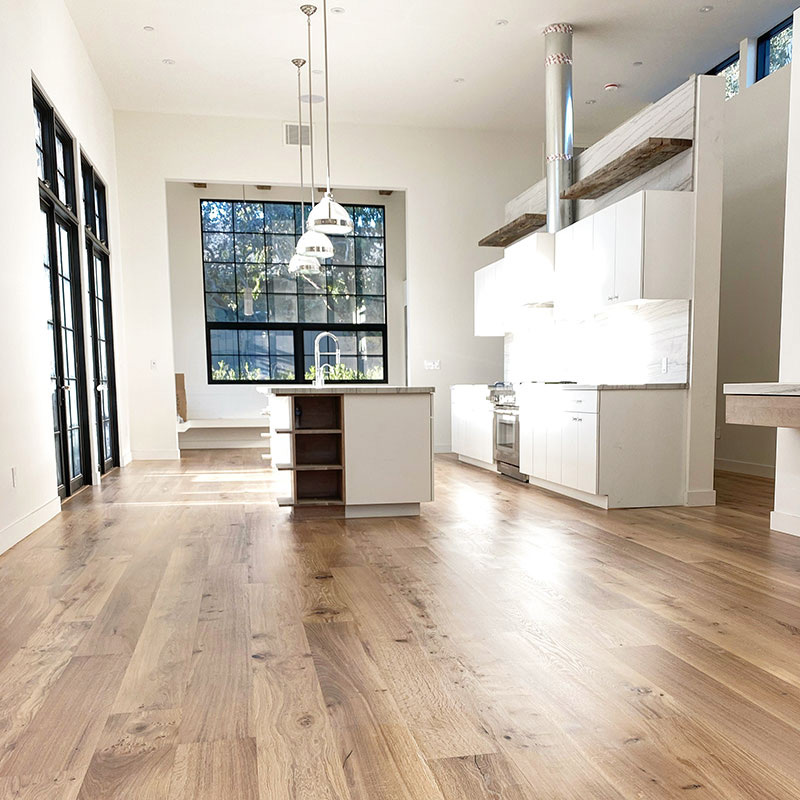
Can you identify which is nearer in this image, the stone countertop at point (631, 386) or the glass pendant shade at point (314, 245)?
the stone countertop at point (631, 386)

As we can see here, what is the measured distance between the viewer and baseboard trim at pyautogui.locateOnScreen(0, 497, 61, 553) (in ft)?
10.7

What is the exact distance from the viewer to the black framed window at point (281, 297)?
914 centimetres

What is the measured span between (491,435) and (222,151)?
4.24 meters

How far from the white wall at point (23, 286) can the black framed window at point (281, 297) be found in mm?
4420

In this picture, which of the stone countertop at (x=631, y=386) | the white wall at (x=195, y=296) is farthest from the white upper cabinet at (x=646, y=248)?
the white wall at (x=195, y=296)

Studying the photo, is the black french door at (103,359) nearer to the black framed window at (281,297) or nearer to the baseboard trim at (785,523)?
the black framed window at (281,297)

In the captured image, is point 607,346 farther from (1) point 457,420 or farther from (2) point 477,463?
(1) point 457,420

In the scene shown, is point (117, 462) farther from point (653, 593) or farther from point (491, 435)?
point (653, 593)

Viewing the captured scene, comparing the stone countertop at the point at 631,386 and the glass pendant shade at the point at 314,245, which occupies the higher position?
the glass pendant shade at the point at 314,245

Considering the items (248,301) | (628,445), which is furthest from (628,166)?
(248,301)

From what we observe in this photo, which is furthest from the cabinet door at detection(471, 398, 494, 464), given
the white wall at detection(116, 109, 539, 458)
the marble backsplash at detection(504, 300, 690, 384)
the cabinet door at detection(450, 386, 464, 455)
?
the white wall at detection(116, 109, 539, 458)

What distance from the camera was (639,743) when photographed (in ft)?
4.83

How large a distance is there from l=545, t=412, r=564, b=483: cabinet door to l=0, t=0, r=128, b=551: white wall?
328 cm

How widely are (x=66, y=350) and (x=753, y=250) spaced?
213 inches
